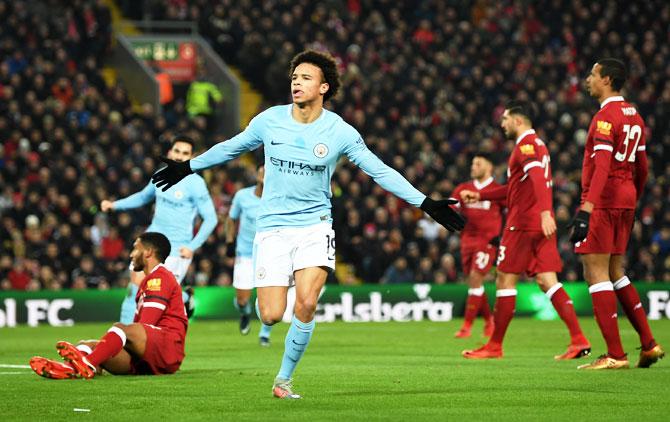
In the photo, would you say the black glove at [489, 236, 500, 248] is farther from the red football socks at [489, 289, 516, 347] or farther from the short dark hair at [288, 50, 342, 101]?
the short dark hair at [288, 50, 342, 101]

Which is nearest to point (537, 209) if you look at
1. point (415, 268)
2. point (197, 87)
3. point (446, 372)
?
point (446, 372)

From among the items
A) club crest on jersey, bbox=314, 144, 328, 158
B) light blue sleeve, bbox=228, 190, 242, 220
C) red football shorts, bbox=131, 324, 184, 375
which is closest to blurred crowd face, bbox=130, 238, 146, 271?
red football shorts, bbox=131, 324, 184, 375

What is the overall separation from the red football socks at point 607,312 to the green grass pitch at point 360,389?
14.4 inches

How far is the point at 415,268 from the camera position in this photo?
27125mm

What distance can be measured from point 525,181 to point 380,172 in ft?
15.0

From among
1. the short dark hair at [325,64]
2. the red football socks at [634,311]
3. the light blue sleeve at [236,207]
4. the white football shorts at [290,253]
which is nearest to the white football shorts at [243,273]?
the light blue sleeve at [236,207]

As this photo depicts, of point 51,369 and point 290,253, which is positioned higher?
point 290,253

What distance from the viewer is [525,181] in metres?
13.9

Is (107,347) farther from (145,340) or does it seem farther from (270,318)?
(270,318)

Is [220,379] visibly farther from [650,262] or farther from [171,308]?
[650,262]

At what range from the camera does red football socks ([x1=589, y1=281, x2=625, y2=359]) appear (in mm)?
12000

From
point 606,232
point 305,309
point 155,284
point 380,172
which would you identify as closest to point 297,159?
point 380,172

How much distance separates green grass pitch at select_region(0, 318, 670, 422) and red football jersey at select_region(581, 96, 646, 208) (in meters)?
1.58

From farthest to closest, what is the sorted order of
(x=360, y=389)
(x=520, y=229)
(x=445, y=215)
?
(x=520, y=229), (x=360, y=389), (x=445, y=215)
